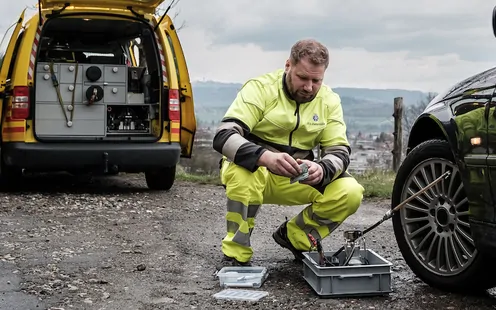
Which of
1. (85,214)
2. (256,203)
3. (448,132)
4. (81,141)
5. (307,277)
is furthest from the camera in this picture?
(81,141)

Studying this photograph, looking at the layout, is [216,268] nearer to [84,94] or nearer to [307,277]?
[307,277]

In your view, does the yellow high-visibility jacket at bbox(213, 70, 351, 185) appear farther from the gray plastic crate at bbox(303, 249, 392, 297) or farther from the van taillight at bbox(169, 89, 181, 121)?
the van taillight at bbox(169, 89, 181, 121)

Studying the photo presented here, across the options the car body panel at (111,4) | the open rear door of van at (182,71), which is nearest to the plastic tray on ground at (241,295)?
the open rear door of van at (182,71)

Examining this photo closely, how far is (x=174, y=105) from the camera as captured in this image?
8.21m

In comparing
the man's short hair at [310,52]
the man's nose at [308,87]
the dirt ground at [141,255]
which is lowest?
the dirt ground at [141,255]

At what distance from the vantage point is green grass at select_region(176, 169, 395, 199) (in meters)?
9.31

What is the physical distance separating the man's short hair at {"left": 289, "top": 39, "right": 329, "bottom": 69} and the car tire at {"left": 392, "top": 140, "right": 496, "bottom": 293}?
28.0 inches

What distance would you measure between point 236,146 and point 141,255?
131cm

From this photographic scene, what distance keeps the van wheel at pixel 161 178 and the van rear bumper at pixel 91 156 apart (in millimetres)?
434

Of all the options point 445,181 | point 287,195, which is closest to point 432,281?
point 445,181

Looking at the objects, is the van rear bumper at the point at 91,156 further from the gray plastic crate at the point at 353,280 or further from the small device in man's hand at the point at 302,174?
the gray plastic crate at the point at 353,280

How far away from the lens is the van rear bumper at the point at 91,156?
7.71 metres

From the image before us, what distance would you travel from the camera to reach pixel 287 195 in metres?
4.79

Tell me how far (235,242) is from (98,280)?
0.82 meters
